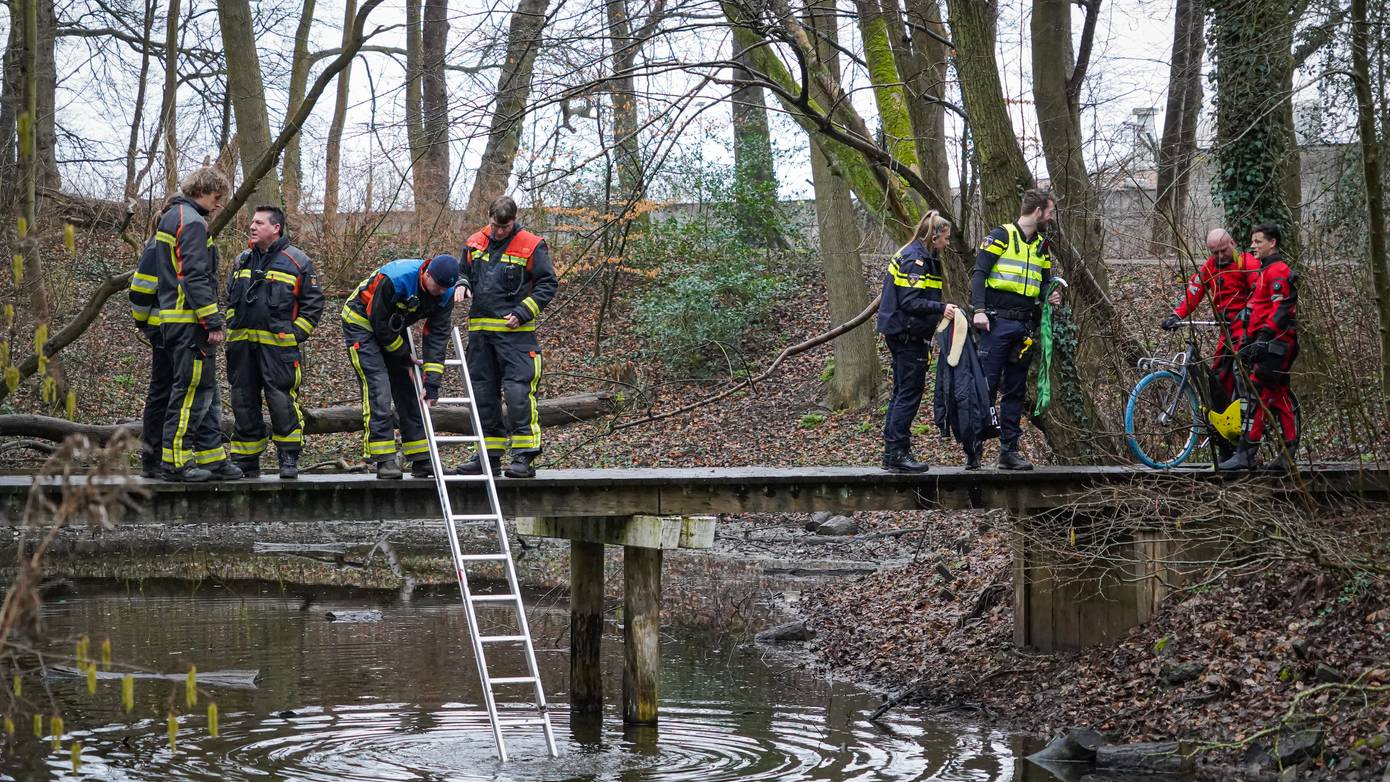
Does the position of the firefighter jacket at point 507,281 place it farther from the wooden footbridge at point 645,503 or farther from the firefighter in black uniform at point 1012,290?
the firefighter in black uniform at point 1012,290

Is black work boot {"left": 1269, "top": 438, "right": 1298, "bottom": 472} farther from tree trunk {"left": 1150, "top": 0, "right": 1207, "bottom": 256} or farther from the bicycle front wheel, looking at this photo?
tree trunk {"left": 1150, "top": 0, "right": 1207, "bottom": 256}

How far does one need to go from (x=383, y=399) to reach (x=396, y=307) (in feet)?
2.04

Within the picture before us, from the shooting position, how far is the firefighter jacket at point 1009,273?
392 inches

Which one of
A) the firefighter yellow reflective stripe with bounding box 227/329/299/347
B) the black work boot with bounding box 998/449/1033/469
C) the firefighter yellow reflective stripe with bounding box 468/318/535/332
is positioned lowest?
the black work boot with bounding box 998/449/1033/469

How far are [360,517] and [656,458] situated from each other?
1223cm

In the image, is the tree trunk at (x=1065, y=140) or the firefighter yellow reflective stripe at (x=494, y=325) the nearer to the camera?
the firefighter yellow reflective stripe at (x=494, y=325)

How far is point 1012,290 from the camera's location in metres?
9.98

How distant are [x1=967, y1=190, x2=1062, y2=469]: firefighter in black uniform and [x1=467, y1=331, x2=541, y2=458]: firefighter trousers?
3218mm

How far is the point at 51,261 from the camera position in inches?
959

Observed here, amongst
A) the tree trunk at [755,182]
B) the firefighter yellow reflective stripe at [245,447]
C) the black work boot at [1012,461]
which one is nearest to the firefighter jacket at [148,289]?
the firefighter yellow reflective stripe at [245,447]

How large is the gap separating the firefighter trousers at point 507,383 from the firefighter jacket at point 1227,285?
4.74 meters

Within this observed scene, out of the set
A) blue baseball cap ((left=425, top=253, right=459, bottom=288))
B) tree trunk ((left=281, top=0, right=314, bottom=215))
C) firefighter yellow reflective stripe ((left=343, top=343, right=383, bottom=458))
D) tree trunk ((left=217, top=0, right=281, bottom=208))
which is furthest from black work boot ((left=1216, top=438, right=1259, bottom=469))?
tree trunk ((left=281, top=0, right=314, bottom=215))

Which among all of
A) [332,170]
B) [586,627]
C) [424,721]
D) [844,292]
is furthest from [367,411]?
[332,170]

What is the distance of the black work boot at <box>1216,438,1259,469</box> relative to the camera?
9.94 meters
